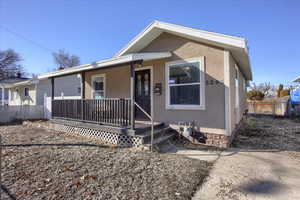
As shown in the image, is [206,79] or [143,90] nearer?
[206,79]

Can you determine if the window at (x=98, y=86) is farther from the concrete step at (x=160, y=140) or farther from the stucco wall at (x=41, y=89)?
the stucco wall at (x=41, y=89)

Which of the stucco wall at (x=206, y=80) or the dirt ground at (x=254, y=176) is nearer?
the dirt ground at (x=254, y=176)

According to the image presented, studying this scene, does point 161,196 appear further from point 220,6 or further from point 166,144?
point 220,6

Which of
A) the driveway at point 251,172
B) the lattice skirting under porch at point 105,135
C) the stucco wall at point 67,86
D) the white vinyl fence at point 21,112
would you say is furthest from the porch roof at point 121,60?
the stucco wall at point 67,86

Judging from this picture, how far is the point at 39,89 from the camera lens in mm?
13250

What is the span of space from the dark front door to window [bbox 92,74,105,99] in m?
2.05

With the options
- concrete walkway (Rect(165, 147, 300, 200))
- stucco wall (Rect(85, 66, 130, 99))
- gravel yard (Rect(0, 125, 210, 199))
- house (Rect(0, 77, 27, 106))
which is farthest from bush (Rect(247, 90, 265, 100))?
house (Rect(0, 77, 27, 106))

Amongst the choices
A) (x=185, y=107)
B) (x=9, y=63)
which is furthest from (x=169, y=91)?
(x=9, y=63)

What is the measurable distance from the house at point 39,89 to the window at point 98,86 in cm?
534

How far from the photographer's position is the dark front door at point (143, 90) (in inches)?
255

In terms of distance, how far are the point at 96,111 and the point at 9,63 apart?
2020cm

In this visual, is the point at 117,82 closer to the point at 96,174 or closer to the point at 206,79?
the point at 206,79

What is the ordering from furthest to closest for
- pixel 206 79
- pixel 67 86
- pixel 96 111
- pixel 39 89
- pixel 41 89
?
pixel 67 86
pixel 41 89
pixel 39 89
pixel 96 111
pixel 206 79

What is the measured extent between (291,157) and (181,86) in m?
3.57
